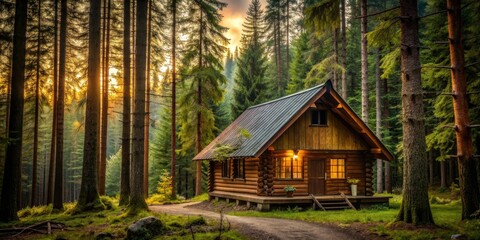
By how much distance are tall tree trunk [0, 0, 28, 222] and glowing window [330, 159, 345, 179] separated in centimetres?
1520

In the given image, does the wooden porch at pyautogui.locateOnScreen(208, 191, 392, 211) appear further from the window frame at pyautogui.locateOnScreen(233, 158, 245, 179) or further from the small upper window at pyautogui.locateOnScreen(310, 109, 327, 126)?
the small upper window at pyautogui.locateOnScreen(310, 109, 327, 126)

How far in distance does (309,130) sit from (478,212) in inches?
400

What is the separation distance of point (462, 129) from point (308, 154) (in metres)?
9.42

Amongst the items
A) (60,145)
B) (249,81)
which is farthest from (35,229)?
(249,81)

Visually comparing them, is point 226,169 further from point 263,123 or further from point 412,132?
point 412,132

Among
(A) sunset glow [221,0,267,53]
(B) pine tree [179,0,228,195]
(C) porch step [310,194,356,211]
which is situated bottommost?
(C) porch step [310,194,356,211]

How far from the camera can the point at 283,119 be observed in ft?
64.1

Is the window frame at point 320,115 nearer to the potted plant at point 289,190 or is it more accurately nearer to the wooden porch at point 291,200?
the potted plant at point 289,190

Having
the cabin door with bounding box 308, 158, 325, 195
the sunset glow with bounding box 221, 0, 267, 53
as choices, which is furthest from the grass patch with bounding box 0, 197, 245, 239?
the sunset glow with bounding box 221, 0, 267, 53

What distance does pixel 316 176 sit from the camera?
20.5m

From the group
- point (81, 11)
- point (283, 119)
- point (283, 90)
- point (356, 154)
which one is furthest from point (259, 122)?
point (283, 90)

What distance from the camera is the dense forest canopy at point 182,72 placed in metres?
14.6

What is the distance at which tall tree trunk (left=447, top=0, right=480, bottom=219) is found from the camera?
11.1 m

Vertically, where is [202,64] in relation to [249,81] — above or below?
below
